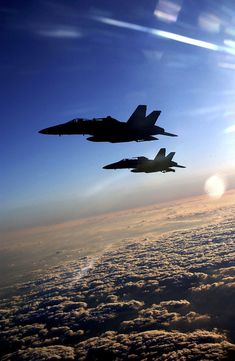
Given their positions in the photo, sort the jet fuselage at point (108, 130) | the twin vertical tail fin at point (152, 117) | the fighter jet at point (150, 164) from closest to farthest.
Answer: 1. the jet fuselage at point (108, 130)
2. the twin vertical tail fin at point (152, 117)
3. the fighter jet at point (150, 164)

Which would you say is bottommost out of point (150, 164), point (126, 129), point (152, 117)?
point (150, 164)

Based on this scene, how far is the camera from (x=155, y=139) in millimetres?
46906

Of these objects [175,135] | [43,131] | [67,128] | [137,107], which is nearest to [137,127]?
[137,107]

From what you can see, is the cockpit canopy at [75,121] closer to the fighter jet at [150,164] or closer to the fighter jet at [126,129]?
the fighter jet at [126,129]

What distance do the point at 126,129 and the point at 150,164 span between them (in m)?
13.3

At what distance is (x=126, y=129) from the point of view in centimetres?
4675

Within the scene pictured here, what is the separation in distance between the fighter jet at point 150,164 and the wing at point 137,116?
1263cm

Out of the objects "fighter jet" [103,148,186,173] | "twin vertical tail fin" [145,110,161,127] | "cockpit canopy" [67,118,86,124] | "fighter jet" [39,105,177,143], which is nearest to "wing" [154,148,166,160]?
"fighter jet" [103,148,186,173]

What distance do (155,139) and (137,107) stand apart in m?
5.84

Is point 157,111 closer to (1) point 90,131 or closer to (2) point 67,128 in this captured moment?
(1) point 90,131

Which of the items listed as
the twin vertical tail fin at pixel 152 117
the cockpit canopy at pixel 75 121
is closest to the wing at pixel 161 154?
the twin vertical tail fin at pixel 152 117

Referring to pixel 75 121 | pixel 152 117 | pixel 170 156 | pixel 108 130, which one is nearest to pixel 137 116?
pixel 152 117

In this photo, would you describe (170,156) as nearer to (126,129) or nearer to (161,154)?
(161,154)

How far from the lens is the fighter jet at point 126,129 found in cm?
4647
